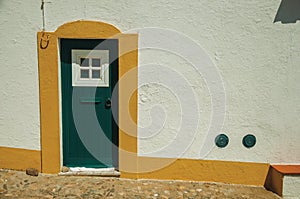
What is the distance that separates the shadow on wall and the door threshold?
328 cm

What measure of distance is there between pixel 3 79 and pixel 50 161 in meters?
1.45

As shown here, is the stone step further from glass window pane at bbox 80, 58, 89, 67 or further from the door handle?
glass window pane at bbox 80, 58, 89, 67

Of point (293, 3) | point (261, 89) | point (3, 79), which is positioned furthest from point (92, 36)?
point (293, 3)

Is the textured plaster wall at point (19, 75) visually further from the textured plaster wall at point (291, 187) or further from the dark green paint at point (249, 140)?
the textured plaster wall at point (291, 187)

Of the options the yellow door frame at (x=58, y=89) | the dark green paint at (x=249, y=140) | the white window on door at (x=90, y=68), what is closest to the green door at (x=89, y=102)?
the white window on door at (x=90, y=68)

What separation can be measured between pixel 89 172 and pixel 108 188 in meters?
0.53

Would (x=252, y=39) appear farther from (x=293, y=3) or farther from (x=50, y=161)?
(x=50, y=161)

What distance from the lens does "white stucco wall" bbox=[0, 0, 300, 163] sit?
4.46 meters

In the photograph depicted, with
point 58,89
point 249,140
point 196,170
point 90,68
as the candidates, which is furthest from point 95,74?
point 249,140

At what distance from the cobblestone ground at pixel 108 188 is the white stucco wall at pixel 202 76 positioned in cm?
45

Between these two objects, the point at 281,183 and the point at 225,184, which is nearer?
the point at 281,183

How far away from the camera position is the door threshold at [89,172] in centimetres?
487

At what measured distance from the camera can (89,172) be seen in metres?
4.92

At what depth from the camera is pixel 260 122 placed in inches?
182
